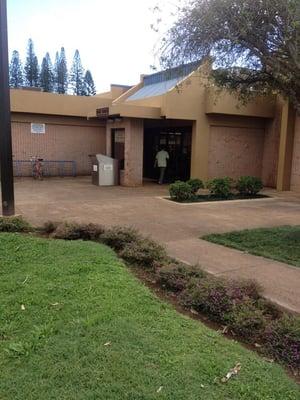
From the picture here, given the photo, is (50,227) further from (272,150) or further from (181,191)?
(272,150)

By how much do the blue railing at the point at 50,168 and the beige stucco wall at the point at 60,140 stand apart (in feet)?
0.66

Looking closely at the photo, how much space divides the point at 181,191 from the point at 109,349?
932 centimetres

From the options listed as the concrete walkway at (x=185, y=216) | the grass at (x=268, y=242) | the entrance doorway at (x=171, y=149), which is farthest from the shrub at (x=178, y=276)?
the entrance doorway at (x=171, y=149)

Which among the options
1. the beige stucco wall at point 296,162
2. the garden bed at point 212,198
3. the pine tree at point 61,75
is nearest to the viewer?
the garden bed at point 212,198

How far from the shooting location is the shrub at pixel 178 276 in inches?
190

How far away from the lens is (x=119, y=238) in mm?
6531

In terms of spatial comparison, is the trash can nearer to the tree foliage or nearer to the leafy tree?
the leafy tree

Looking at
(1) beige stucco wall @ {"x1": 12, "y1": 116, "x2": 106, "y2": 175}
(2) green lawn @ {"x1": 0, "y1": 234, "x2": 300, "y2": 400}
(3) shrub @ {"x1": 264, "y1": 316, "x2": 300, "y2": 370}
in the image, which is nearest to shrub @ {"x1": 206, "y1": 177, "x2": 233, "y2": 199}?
(2) green lawn @ {"x1": 0, "y1": 234, "x2": 300, "y2": 400}

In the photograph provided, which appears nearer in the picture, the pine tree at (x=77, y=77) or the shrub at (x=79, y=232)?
the shrub at (x=79, y=232)

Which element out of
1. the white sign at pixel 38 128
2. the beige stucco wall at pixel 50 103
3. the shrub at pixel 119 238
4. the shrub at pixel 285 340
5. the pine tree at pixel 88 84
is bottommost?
the shrub at pixel 285 340

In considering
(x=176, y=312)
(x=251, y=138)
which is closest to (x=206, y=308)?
(x=176, y=312)

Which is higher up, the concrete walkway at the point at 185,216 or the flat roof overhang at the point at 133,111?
the flat roof overhang at the point at 133,111

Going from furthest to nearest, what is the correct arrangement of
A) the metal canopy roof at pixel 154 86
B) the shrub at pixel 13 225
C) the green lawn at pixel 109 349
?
the metal canopy roof at pixel 154 86, the shrub at pixel 13 225, the green lawn at pixel 109 349

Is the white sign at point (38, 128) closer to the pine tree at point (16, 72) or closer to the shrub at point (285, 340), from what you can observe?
the shrub at point (285, 340)
